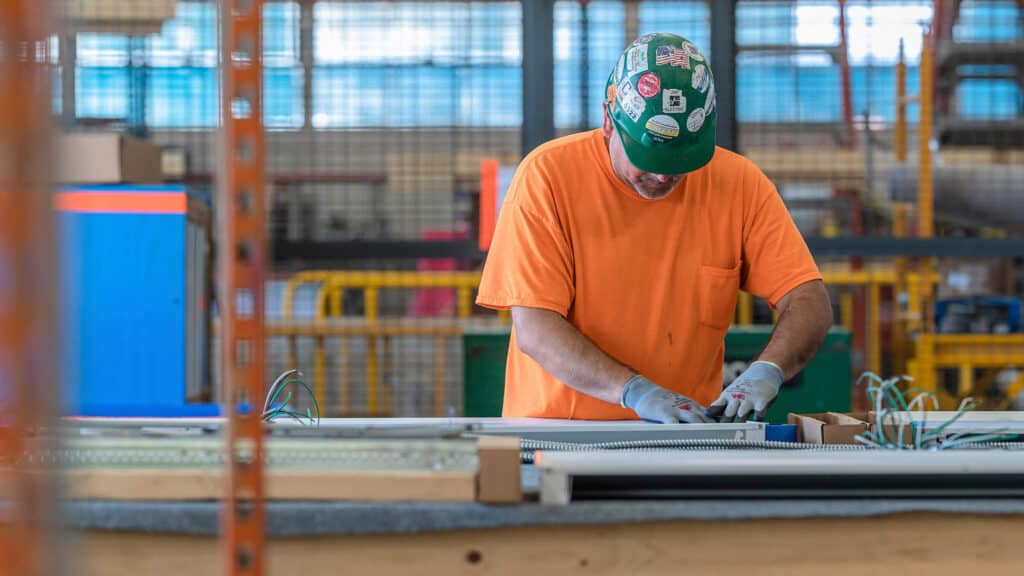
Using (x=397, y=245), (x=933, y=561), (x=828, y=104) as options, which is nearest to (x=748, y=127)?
(x=828, y=104)

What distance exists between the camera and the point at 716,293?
7.64 feet

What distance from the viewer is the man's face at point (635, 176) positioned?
224 centimetres

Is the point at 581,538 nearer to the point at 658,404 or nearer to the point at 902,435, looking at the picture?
the point at 902,435

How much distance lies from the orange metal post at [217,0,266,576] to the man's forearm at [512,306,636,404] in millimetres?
1249

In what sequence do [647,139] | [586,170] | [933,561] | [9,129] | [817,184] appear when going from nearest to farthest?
[9,129] < [933,561] < [647,139] < [586,170] < [817,184]

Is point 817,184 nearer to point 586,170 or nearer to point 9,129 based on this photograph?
point 586,170

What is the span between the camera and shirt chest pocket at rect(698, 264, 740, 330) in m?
2.32

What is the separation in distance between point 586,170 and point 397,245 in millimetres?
1908

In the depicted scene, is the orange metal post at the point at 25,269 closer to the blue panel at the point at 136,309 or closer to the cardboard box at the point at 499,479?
the cardboard box at the point at 499,479

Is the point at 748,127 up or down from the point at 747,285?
up

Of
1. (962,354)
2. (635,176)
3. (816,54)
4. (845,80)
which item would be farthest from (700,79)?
(845,80)

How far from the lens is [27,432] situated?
66cm

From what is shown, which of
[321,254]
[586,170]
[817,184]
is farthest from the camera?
[817,184]

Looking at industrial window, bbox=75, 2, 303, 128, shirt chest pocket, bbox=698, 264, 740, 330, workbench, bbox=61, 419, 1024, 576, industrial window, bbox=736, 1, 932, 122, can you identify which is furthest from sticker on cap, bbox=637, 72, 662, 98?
industrial window, bbox=75, 2, 303, 128
